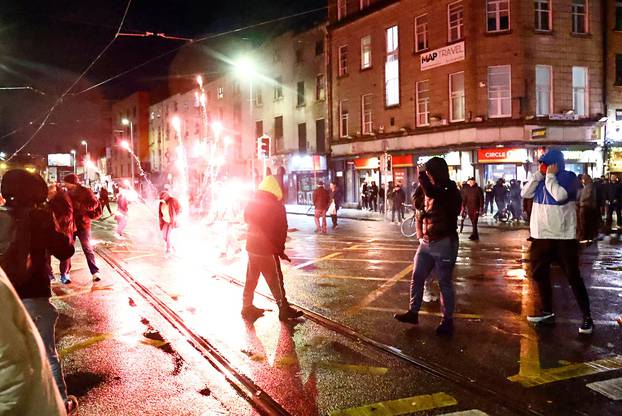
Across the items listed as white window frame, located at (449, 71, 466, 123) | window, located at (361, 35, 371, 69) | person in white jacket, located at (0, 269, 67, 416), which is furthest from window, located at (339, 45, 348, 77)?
person in white jacket, located at (0, 269, 67, 416)

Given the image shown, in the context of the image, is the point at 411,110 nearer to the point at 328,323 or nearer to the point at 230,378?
the point at 328,323

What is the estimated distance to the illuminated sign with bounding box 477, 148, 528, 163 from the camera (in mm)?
26031

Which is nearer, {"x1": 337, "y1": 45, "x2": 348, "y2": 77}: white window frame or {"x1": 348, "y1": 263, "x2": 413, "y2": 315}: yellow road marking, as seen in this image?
{"x1": 348, "y1": 263, "x2": 413, "y2": 315}: yellow road marking

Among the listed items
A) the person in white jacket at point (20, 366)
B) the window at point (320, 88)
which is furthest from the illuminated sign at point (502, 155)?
the person in white jacket at point (20, 366)

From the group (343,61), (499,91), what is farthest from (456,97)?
(343,61)

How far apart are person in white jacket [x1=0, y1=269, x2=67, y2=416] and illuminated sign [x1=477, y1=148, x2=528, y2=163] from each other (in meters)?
26.3

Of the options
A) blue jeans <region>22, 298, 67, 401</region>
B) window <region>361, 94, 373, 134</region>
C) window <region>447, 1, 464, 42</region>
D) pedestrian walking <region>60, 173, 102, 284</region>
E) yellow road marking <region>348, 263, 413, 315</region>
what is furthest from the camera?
window <region>361, 94, 373, 134</region>

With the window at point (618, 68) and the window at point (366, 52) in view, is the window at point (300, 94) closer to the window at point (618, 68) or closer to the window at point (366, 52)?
the window at point (366, 52)

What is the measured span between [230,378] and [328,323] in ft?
6.45

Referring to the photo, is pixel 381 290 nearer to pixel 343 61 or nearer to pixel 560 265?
pixel 560 265

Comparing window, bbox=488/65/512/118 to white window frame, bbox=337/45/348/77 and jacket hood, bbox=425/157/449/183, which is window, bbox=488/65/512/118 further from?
jacket hood, bbox=425/157/449/183

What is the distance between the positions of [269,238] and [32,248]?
3219mm

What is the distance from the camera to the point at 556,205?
6227 millimetres

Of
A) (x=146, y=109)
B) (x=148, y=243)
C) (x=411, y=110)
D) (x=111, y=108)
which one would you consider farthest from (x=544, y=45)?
(x=111, y=108)
